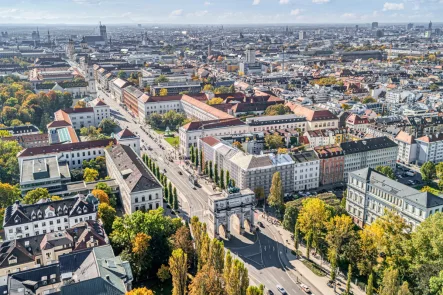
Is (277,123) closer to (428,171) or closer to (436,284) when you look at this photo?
(428,171)

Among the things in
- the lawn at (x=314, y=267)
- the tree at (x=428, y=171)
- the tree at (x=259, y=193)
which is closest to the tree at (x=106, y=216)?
the tree at (x=259, y=193)

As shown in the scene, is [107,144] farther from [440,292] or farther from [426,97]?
[426,97]

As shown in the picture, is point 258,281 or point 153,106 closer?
point 258,281

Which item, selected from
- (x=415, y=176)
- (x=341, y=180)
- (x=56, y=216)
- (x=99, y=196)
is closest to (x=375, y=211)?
(x=341, y=180)

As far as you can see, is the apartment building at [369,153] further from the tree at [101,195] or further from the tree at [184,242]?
the tree at [101,195]

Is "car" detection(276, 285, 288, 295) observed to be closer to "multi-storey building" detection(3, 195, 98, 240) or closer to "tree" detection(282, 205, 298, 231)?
"tree" detection(282, 205, 298, 231)
